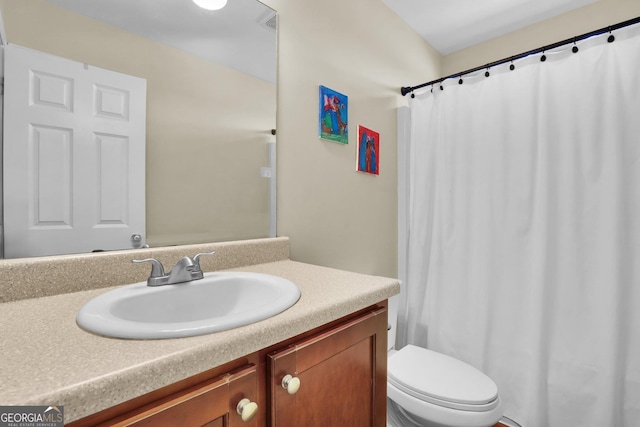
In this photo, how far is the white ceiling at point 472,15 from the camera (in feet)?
6.16

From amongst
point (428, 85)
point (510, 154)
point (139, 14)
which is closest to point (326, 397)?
point (139, 14)

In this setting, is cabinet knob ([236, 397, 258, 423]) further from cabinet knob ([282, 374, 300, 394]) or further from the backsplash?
the backsplash

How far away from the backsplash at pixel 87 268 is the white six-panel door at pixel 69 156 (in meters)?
0.06

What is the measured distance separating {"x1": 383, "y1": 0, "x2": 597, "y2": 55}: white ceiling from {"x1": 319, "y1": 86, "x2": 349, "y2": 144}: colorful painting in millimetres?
854

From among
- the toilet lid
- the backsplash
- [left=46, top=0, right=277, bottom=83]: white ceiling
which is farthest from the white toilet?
[left=46, top=0, right=277, bottom=83]: white ceiling

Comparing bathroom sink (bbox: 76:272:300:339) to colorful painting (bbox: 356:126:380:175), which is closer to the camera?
bathroom sink (bbox: 76:272:300:339)

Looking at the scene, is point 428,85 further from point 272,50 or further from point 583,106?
point 272,50

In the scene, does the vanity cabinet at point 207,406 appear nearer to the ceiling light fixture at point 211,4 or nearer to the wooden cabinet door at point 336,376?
the wooden cabinet door at point 336,376

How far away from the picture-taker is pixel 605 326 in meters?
1.40

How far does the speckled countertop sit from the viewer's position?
0.38 metres

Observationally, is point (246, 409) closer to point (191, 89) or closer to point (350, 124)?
point (191, 89)

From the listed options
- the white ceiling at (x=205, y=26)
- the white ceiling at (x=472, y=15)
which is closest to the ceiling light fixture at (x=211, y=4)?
the white ceiling at (x=205, y=26)

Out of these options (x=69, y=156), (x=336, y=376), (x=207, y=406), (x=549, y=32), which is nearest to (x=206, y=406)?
(x=207, y=406)

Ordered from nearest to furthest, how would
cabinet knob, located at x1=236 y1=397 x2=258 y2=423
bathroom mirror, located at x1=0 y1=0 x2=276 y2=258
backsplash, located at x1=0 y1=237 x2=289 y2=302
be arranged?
cabinet knob, located at x1=236 y1=397 x2=258 y2=423, backsplash, located at x1=0 y1=237 x2=289 y2=302, bathroom mirror, located at x1=0 y1=0 x2=276 y2=258
